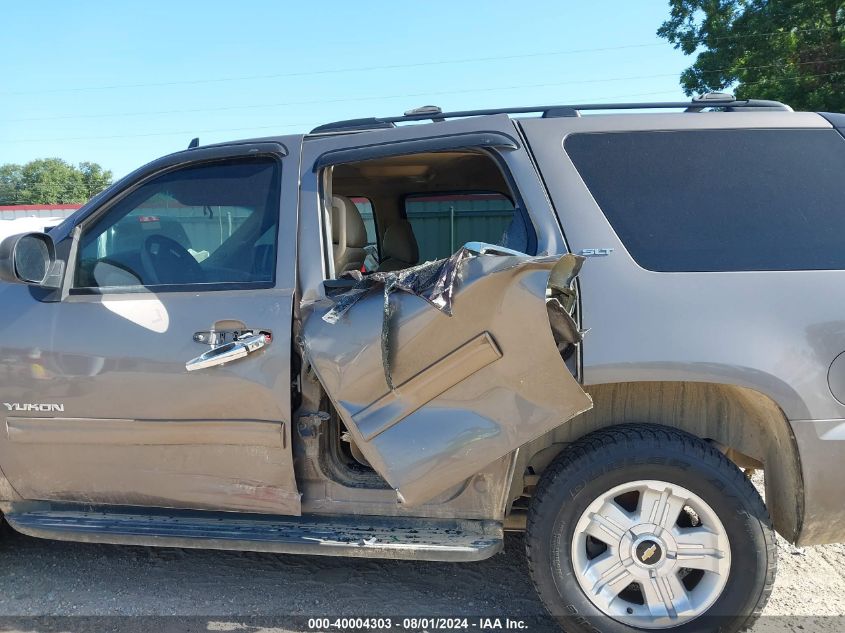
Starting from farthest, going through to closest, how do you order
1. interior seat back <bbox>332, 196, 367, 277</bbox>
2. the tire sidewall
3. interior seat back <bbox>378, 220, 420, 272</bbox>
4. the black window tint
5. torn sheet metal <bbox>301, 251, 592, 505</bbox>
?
interior seat back <bbox>378, 220, 420, 272</bbox> → interior seat back <bbox>332, 196, 367, 277</bbox> → the black window tint → the tire sidewall → torn sheet metal <bbox>301, 251, 592, 505</bbox>

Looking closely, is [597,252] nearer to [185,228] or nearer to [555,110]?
[555,110]

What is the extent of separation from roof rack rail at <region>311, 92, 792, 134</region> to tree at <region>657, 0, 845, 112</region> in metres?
14.5

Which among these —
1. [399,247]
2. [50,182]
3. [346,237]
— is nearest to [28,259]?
[346,237]

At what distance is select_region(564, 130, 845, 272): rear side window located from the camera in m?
2.31

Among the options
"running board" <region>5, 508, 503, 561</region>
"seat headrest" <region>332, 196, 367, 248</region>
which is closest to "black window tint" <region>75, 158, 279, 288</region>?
"seat headrest" <region>332, 196, 367, 248</region>

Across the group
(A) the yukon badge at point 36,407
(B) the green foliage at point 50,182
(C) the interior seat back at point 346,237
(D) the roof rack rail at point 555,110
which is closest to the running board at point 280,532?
(A) the yukon badge at point 36,407

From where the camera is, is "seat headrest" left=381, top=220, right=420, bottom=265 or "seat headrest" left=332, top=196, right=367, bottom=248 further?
"seat headrest" left=381, top=220, right=420, bottom=265

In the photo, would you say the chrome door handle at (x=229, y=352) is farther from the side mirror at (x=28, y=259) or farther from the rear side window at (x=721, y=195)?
the rear side window at (x=721, y=195)

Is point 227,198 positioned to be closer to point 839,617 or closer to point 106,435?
point 106,435

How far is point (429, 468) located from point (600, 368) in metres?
0.75

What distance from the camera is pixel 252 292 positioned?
2604 millimetres

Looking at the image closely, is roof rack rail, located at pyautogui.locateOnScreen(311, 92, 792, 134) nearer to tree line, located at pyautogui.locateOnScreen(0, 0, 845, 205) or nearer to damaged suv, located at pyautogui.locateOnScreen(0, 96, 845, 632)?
damaged suv, located at pyautogui.locateOnScreen(0, 96, 845, 632)

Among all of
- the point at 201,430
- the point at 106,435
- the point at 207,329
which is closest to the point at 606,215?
the point at 207,329

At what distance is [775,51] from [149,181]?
1769 centimetres
